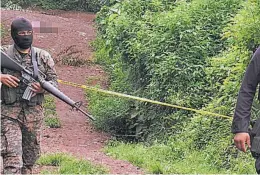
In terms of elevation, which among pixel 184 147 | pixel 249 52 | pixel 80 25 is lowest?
pixel 80 25

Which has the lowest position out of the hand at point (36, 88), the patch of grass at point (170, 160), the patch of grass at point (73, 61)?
the patch of grass at point (73, 61)

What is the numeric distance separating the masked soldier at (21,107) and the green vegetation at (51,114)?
5.93 metres

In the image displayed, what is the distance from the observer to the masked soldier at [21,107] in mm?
5359

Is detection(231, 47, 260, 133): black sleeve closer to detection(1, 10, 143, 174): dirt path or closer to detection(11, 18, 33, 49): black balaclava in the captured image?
detection(11, 18, 33, 49): black balaclava

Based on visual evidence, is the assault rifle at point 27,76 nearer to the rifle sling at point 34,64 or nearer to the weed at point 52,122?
the rifle sling at point 34,64

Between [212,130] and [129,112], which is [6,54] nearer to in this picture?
[212,130]

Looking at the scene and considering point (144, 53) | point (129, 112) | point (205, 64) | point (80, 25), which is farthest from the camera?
point (80, 25)

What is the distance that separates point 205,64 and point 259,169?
19.8ft

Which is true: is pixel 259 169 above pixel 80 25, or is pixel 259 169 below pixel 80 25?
above

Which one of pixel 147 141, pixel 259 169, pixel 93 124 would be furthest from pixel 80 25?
pixel 259 169

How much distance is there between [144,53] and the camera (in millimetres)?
10742

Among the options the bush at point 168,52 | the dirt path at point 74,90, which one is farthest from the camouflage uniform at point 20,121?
the bush at point 168,52

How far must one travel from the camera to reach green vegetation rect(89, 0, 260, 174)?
7652mm

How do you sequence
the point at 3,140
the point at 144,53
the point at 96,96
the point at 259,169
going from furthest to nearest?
the point at 96,96 < the point at 144,53 < the point at 3,140 < the point at 259,169
